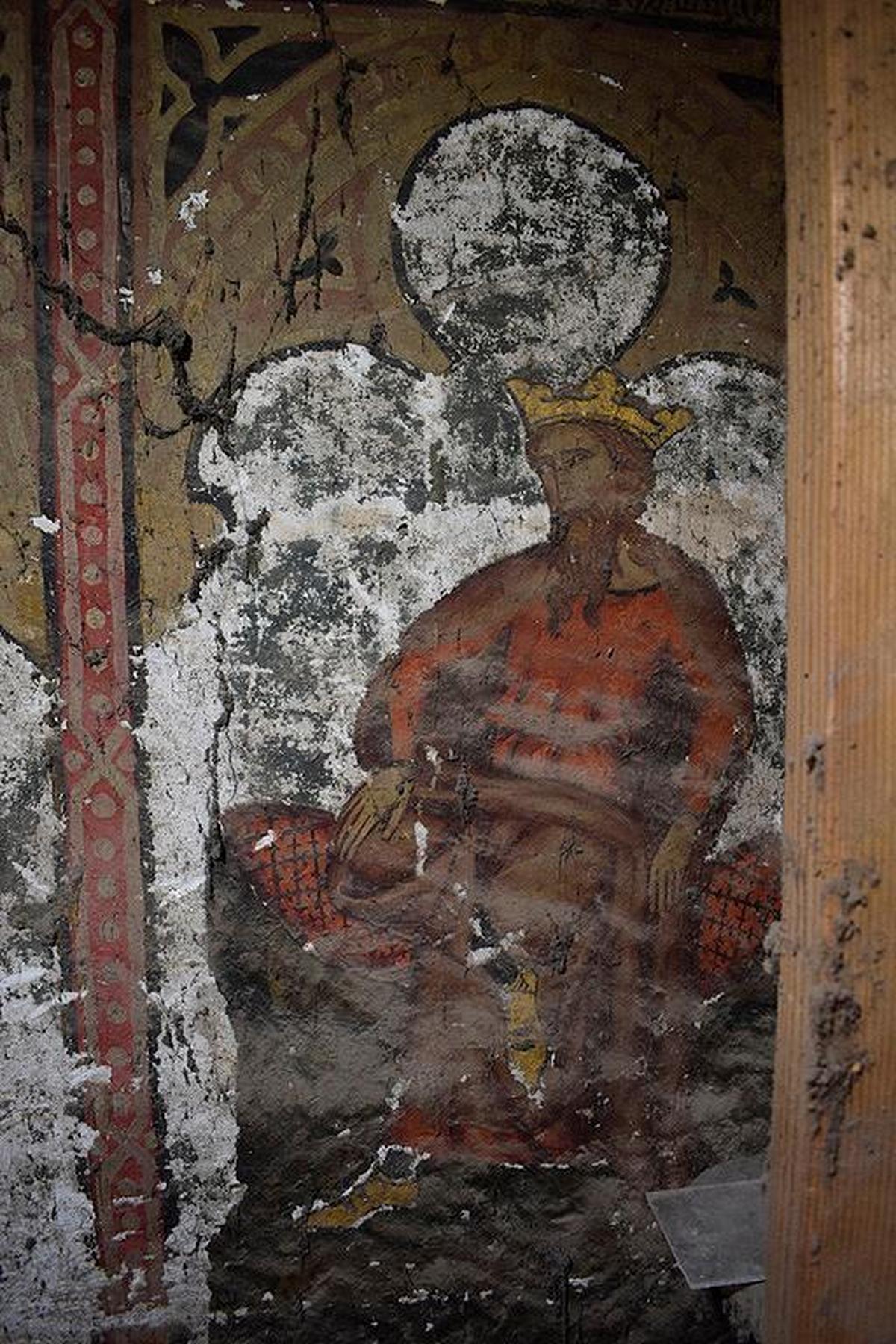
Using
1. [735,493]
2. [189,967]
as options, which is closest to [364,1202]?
[189,967]

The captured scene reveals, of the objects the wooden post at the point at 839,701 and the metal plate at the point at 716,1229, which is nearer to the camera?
the wooden post at the point at 839,701

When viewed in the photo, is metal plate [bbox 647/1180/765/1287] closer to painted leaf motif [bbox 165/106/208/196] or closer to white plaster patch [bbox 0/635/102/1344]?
white plaster patch [bbox 0/635/102/1344]

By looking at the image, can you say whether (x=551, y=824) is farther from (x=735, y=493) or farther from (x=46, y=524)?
(x=46, y=524)

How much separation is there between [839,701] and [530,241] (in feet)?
3.28

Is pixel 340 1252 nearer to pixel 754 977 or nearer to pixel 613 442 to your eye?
pixel 754 977

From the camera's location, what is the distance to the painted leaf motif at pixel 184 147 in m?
1.47

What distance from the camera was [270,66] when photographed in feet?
4.81

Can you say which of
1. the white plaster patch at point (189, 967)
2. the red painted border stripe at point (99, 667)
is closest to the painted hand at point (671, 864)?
the white plaster patch at point (189, 967)

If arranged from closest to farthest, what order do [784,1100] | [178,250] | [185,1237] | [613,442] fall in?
[784,1100], [178,250], [613,442], [185,1237]

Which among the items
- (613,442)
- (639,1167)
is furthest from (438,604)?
(639,1167)

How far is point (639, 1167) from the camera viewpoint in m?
1.79

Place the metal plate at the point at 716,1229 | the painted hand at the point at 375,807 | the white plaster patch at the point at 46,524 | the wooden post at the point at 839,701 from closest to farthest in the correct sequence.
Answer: the wooden post at the point at 839,701 → the metal plate at the point at 716,1229 → the white plaster patch at the point at 46,524 → the painted hand at the point at 375,807

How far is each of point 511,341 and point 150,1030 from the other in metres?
1.21

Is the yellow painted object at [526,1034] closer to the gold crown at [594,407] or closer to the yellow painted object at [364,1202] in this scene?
the yellow painted object at [364,1202]
